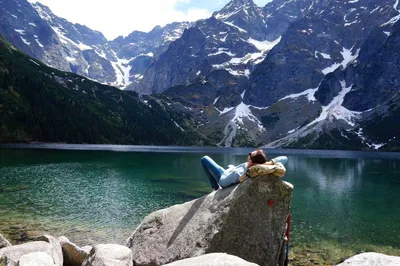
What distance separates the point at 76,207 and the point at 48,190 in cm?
1412

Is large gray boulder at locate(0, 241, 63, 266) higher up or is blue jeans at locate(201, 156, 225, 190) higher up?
blue jeans at locate(201, 156, 225, 190)

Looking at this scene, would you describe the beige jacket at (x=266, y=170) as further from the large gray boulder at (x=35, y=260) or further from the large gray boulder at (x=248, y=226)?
the large gray boulder at (x=35, y=260)

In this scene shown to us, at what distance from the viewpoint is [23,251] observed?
1302 cm

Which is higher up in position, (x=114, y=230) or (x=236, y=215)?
(x=236, y=215)

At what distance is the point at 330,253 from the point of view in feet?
92.3

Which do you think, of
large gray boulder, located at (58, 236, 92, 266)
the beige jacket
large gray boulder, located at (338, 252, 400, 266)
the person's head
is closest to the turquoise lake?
large gray boulder, located at (58, 236, 92, 266)

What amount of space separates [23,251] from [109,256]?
150 inches

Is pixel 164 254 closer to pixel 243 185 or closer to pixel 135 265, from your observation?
pixel 135 265

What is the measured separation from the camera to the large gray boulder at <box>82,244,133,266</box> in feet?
37.9

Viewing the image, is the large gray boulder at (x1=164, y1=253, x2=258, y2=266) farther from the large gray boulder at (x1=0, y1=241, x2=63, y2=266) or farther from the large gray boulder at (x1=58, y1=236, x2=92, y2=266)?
the large gray boulder at (x1=58, y1=236, x2=92, y2=266)

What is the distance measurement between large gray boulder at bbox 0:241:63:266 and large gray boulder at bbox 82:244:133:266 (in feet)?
6.41

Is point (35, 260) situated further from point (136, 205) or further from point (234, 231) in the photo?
point (136, 205)

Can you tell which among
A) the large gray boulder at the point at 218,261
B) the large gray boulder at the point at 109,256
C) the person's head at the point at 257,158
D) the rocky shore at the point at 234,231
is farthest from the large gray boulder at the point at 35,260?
the person's head at the point at 257,158

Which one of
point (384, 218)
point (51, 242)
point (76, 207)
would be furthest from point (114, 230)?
point (384, 218)
